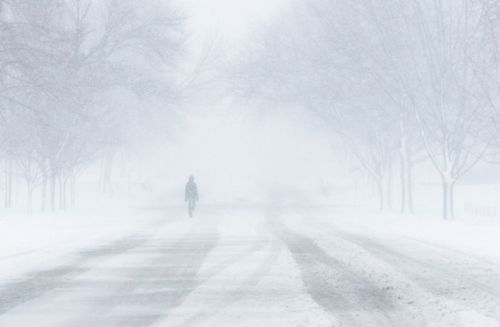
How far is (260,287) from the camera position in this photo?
32.0 ft

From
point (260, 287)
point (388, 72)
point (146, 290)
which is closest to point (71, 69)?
point (388, 72)

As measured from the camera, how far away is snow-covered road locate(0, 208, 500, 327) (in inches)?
301

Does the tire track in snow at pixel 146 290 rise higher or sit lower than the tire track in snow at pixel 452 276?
higher

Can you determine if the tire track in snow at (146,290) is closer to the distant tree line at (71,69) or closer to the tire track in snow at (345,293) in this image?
the tire track in snow at (345,293)

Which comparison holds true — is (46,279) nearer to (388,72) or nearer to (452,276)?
(452,276)

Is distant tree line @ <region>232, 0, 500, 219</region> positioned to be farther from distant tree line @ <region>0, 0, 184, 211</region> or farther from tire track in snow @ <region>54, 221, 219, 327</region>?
tire track in snow @ <region>54, 221, 219, 327</region>

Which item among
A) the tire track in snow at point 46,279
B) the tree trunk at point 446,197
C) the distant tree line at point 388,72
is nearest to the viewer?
the tire track in snow at point 46,279

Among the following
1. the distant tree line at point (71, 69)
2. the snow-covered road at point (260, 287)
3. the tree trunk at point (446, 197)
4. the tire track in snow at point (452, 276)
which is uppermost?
the distant tree line at point (71, 69)

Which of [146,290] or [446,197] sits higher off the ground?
[446,197]

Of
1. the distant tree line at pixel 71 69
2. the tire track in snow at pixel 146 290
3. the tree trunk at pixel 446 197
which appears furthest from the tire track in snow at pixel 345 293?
the tree trunk at pixel 446 197

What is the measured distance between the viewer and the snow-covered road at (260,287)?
7.64 m

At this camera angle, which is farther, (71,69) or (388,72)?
(388,72)

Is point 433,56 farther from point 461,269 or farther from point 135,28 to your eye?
point 461,269

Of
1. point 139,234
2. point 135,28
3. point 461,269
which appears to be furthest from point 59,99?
point 461,269
